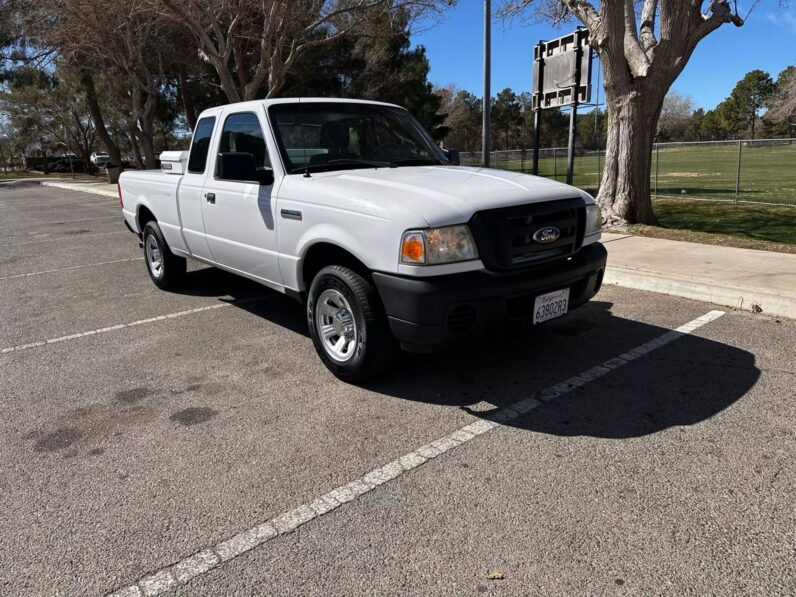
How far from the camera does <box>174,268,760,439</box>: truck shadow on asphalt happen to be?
360 cm

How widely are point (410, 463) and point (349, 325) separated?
1.23 metres

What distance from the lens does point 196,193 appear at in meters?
5.68

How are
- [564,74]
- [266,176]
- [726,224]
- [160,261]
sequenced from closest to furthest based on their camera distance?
[266,176], [160,261], [564,74], [726,224]

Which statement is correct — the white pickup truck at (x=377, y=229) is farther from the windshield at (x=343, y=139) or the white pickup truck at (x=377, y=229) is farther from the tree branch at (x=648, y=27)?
the tree branch at (x=648, y=27)

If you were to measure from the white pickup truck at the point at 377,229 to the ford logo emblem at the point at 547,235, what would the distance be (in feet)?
0.04

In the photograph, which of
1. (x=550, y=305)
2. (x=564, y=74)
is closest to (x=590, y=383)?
(x=550, y=305)

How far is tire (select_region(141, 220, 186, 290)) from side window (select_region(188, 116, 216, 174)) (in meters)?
1.20

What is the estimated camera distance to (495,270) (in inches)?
145

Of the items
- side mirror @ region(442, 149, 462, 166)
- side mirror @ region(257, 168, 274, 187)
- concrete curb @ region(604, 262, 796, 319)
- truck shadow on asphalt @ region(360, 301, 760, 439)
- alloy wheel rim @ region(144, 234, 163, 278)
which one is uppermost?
side mirror @ region(442, 149, 462, 166)

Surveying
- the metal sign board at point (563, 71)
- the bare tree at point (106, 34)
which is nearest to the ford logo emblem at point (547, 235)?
the metal sign board at point (563, 71)

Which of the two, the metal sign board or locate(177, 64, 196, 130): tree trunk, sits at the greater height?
locate(177, 64, 196, 130): tree trunk

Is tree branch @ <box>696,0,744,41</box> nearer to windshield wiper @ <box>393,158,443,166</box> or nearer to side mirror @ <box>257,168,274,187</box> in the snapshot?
windshield wiper @ <box>393,158,443,166</box>

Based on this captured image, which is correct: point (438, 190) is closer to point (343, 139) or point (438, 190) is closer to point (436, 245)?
point (436, 245)

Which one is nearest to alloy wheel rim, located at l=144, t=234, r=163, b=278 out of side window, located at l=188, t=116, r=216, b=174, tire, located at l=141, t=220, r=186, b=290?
tire, located at l=141, t=220, r=186, b=290
